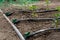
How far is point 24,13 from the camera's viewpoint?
8.43 meters

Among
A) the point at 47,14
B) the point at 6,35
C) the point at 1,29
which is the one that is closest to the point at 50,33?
the point at 6,35

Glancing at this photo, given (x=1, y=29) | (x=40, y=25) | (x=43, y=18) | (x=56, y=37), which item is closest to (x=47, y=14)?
(x=43, y=18)

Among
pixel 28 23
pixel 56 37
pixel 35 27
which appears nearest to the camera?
pixel 56 37

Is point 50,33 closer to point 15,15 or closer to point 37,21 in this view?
point 37,21

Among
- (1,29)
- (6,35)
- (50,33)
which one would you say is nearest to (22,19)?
(1,29)

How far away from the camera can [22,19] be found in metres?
7.28

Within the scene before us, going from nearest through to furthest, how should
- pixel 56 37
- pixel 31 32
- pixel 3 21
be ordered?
pixel 56 37, pixel 31 32, pixel 3 21

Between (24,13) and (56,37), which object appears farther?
(24,13)

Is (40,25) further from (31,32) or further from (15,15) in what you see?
(15,15)

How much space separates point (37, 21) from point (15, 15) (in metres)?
1.50

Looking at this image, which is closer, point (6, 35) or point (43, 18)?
point (6, 35)

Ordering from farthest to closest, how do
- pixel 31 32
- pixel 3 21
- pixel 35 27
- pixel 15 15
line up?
pixel 15 15, pixel 3 21, pixel 35 27, pixel 31 32

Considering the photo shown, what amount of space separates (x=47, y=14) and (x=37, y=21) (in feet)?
3.66

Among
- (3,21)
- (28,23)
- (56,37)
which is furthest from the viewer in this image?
(3,21)
